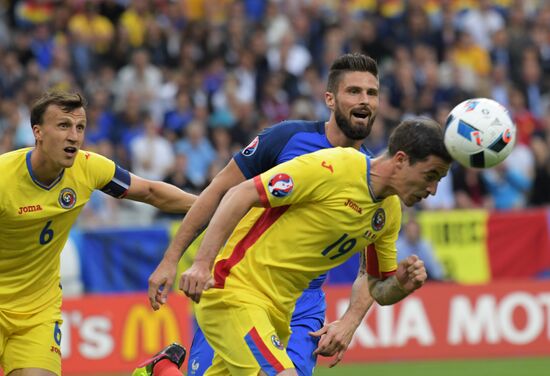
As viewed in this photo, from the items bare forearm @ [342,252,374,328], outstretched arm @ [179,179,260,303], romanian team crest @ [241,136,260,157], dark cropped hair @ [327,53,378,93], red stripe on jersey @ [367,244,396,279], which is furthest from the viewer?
dark cropped hair @ [327,53,378,93]

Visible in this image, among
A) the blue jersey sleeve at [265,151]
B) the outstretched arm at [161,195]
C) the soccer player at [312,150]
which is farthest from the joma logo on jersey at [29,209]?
the blue jersey sleeve at [265,151]

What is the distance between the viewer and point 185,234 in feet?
24.6

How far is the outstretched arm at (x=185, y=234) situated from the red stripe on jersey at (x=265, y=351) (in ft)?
2.10

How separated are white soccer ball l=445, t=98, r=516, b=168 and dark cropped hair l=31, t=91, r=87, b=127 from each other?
2522mm

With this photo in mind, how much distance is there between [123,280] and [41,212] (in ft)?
23.7

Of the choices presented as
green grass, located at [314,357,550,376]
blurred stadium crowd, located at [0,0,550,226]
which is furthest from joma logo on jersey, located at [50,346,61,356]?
blurred stadium crowd, located at [0,0,550,226]

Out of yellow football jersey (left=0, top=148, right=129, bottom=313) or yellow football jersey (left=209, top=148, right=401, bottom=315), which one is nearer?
yellow football jersey (left=209, top=148, right=401, bottom=315)

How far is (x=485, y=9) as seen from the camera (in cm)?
2055

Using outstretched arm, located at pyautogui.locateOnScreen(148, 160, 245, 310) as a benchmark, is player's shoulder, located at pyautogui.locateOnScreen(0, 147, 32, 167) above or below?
above

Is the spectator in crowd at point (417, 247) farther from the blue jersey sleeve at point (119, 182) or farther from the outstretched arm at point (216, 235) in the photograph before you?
the outstretched arm at point (216, 235)

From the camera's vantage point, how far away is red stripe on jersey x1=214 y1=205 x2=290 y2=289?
23.6 feet

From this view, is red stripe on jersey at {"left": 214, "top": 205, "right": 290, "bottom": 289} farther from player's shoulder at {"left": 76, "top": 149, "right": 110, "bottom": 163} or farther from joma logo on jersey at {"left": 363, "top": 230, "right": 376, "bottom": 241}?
player's shoulder at {"left": 76, "top": 149, "right": 110, "bottom": 163}

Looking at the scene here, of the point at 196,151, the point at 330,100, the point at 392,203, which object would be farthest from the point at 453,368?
the point at 392,203

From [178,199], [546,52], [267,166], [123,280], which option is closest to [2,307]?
[178,199]
